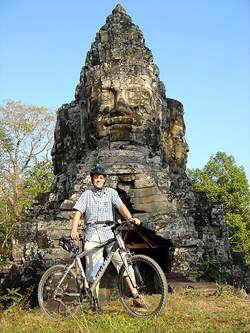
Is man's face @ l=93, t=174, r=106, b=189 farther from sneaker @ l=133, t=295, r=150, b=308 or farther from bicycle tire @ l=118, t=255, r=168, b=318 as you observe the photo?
sneaker @ l=133, t=295, r=150, b=308

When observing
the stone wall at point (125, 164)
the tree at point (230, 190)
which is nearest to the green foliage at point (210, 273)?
the stone wall at point (125, 164)

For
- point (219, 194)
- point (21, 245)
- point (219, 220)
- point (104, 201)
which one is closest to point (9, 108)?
point (21, 245)

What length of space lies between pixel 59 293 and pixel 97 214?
3.60 feet

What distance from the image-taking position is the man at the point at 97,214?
14.7ft

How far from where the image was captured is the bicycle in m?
4.02

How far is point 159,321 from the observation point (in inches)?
148

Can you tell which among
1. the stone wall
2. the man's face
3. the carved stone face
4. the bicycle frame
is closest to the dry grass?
the bicycle frame

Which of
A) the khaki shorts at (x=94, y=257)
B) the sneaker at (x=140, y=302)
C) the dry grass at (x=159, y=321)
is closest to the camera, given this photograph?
the dry grass at (x=159, y=321)

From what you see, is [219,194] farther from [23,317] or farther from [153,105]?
[23,317]

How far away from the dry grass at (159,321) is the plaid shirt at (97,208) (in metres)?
0.99

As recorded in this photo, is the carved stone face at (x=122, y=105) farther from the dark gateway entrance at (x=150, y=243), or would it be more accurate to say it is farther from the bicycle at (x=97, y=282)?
the bicycle at (x=97, y=282)

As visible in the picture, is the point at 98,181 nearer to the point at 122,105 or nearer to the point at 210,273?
the point at 210,273

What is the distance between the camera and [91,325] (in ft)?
12.5

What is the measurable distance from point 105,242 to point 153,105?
30.9 ft
